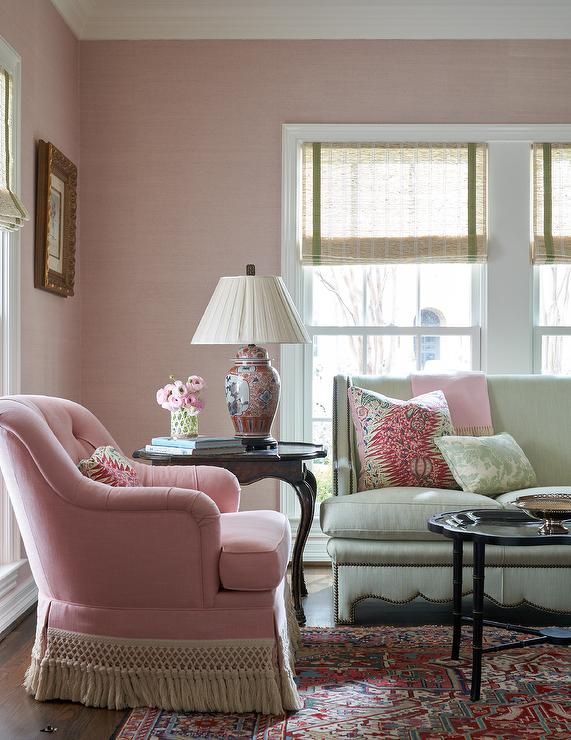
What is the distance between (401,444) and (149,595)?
1602 millimetres

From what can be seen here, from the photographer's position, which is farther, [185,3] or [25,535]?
[185,3]

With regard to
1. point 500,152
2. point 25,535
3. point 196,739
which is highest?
point 500,152

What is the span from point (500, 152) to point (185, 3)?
6.02 feet

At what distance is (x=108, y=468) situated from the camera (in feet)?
9.45

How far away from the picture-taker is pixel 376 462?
12.7 ft

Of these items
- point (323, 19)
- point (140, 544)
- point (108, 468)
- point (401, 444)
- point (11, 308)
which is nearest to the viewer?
point (140, 544)

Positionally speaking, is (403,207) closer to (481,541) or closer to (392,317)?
(392,317)

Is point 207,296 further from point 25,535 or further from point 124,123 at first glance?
point 25,535

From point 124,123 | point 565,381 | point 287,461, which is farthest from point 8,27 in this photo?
point 565,381

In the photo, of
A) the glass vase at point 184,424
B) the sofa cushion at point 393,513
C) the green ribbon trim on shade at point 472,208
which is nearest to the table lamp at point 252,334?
the glass vase at point 184,424

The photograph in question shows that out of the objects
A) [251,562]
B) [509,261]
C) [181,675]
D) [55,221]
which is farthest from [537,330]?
[181,675]

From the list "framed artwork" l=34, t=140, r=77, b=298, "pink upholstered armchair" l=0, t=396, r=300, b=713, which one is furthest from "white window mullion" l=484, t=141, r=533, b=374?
"pink upholstered armchair" l=0, t=396, r=300, b=713

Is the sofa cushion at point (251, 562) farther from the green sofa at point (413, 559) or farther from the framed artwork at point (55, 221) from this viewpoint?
the framed artwork at point (55, 221)

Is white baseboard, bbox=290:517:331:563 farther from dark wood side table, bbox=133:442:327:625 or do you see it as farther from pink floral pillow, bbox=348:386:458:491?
dark wood side table, bbox=133:442:327:625
